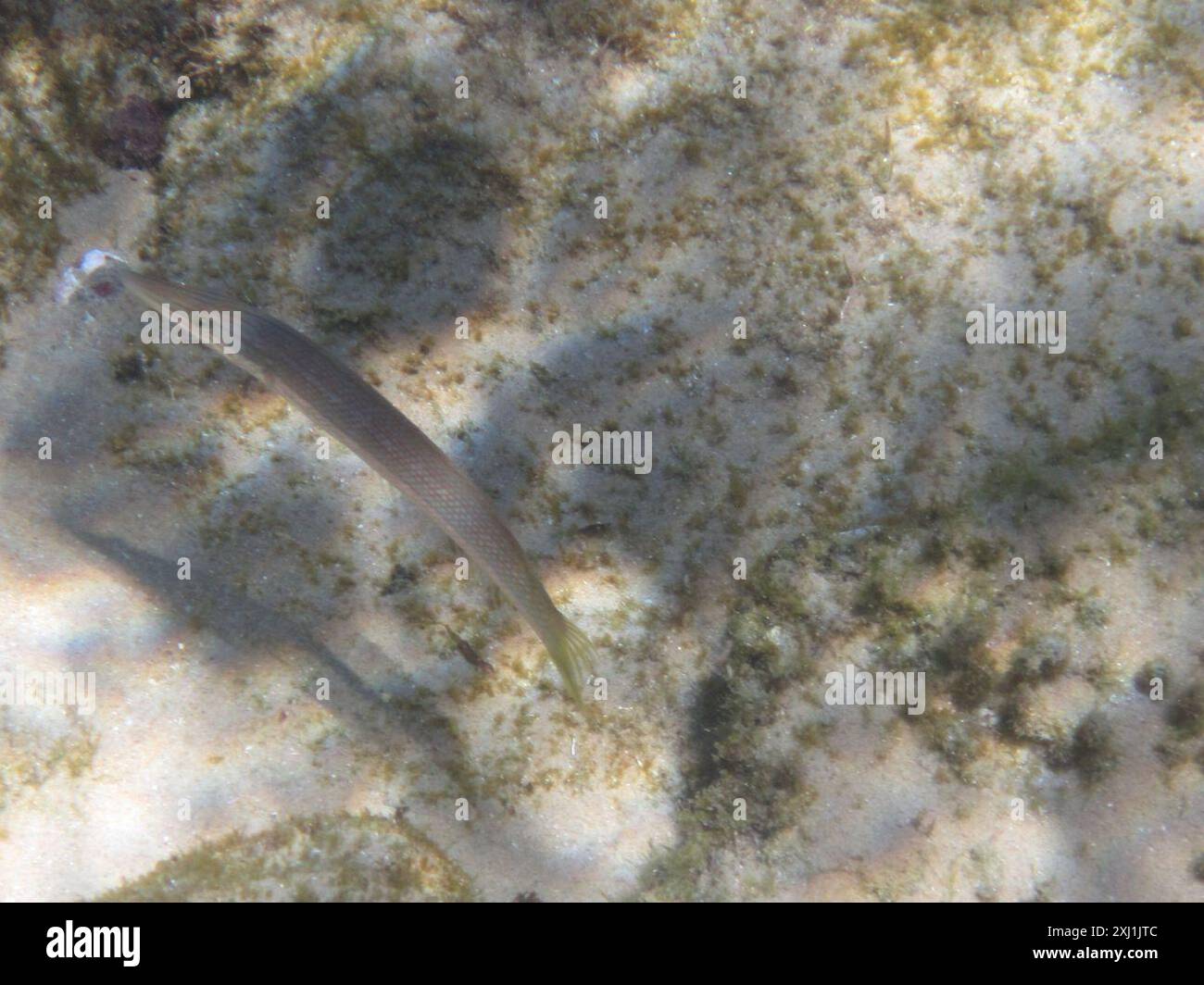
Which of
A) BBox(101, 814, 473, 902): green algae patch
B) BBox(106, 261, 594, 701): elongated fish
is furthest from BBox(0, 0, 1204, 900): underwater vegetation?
BBox(106, 261, 594, 701): elongated fish

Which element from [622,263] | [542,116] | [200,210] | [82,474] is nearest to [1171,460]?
[622,263]

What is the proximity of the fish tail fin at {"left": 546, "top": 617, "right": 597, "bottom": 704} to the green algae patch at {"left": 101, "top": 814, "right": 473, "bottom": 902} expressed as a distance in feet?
4.83

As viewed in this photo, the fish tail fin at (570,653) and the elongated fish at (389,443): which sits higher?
the elongated fish at (389,443)

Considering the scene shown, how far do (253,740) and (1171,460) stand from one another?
518cm

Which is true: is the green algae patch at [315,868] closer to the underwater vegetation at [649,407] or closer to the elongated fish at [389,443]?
the underwater vegetation at [649,407]

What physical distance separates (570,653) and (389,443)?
1231mm

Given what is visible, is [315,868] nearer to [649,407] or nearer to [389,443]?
[389,443]

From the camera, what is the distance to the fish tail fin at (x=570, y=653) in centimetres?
277

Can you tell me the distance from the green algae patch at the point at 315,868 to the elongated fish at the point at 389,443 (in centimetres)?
159

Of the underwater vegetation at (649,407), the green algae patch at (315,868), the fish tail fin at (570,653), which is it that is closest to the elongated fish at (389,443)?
the fish tail fin at (570,653)

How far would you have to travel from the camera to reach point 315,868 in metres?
3.43

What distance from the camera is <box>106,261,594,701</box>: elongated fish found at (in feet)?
8.54

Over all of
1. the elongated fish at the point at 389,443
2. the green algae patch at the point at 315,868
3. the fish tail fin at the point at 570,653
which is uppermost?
the elongated fish at the point at 389,443
